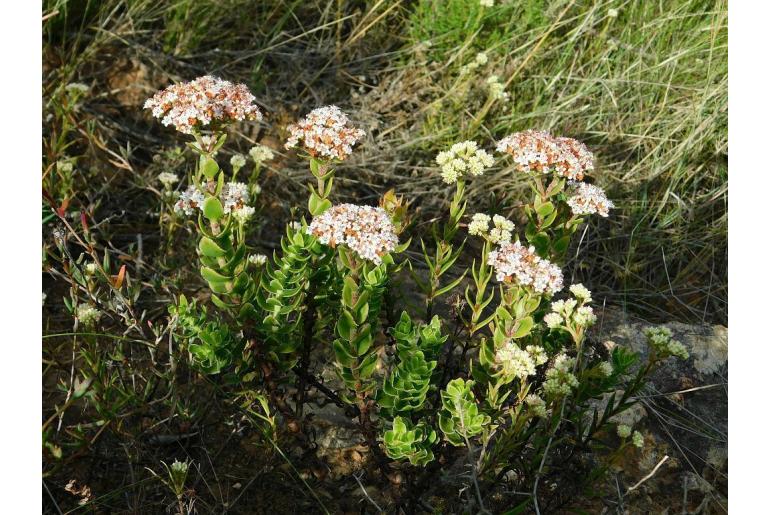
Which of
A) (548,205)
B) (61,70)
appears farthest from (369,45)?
(548,205)

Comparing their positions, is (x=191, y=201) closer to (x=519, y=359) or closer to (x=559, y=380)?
(x=519, y=359)

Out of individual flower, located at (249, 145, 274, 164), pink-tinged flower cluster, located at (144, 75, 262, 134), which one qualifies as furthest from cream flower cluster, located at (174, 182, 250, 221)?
individual flower, located at (249, 145, 274, 164)

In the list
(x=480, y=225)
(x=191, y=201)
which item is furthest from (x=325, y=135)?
(x=480, y=225)

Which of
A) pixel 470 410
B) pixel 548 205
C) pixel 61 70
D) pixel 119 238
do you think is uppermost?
pixel 548 205

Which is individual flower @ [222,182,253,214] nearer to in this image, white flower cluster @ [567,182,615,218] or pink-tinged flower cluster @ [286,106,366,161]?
pink-tinged flower cluster @ [286,106,366,161]

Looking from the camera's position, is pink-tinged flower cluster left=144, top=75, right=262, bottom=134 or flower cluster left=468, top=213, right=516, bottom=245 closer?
pink-tinged flower cluster left=144, top=75, right=262, bottom=134

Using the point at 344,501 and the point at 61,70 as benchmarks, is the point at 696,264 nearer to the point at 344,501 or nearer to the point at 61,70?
the point at 344,501
